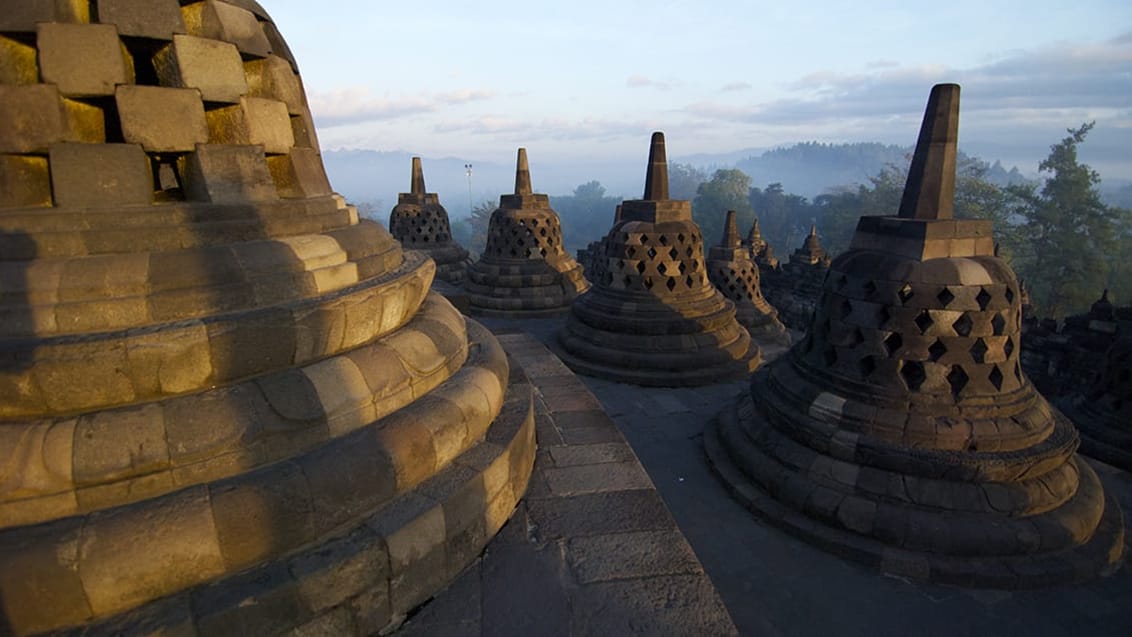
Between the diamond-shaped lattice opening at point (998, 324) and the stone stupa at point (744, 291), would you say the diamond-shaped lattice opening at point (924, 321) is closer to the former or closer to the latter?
the diamond-shaped lattice opening at point (998, 324)

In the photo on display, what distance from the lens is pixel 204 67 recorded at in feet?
8.83

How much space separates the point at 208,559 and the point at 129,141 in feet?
6.27

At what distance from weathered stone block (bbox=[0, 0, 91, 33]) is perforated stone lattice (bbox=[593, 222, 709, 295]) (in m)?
7.84

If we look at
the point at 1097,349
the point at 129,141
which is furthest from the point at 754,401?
the point at 1097,349

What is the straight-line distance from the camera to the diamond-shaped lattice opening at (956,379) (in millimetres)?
5285

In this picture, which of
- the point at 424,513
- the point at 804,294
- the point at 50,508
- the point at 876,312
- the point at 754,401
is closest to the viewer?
the point at 50,508

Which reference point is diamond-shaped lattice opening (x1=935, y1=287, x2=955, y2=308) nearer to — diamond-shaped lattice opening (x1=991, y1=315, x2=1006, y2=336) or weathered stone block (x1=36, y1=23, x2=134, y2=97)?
diamond-shaped lattice opening (x1=991, y1=315, x2=1006, y2=336)

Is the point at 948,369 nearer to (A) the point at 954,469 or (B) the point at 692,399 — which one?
(A) the point at 954,469

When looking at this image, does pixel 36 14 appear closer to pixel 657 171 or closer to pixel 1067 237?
pixel 657 171

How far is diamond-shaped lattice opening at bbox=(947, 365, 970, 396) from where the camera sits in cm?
529

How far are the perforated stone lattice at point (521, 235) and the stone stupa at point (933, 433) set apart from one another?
839 centimetres

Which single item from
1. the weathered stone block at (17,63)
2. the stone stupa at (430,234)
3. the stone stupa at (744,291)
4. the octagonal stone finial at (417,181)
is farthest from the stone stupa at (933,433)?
the octagonal stone finial at (417,181)

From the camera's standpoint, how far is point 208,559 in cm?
207

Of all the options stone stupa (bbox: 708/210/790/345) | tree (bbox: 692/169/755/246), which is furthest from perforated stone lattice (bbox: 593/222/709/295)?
tree (bbox: 692/169/755/246)
